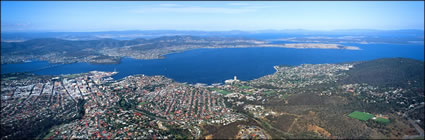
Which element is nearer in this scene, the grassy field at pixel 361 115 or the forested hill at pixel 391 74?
the grassy field at pixel 361 115

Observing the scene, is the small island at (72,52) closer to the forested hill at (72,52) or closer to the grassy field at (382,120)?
the forested hill at (72,52)

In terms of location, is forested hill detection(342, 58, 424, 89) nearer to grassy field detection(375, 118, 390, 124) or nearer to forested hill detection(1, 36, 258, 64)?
grassy field detection(375, 118, 390, 124)

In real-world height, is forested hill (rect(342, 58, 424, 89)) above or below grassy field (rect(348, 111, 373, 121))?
above

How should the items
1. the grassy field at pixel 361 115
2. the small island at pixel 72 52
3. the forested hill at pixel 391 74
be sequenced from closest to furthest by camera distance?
the grassy field at pixel 361 115, the forested hill at pixel 391 74, the small island at pixel 72 52

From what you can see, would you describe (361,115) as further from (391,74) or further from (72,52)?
(72,52)

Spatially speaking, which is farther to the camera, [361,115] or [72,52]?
[72,52]

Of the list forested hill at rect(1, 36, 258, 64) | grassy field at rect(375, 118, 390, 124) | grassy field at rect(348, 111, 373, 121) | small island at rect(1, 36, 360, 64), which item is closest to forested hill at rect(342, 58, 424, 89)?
grassy field at rect(348, 111, 373, 121)

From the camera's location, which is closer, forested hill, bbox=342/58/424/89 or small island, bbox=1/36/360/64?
forested hill, bbox=342/58/424/89

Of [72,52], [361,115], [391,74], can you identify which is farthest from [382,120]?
[72,52]

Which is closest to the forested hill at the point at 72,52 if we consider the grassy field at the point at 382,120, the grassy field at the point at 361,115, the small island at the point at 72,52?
the small island at the point at 72,52
